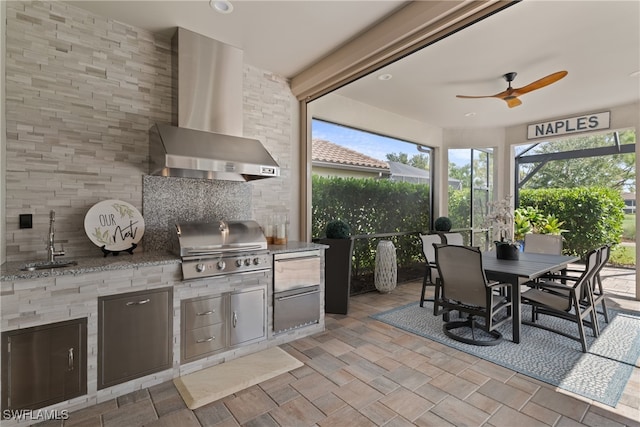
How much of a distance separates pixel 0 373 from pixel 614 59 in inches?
240

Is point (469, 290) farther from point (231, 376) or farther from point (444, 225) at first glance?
point (444, 225)

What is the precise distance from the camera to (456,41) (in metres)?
2.95

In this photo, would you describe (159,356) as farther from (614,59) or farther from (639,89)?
(639,89)

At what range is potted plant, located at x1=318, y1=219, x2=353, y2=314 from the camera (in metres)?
3.72

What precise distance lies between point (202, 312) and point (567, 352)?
10.8ft

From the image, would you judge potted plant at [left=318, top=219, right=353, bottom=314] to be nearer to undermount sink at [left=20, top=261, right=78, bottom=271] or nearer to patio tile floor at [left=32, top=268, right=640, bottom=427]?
patio tile floor at [left=32, top=268, right=640, bottom=427]

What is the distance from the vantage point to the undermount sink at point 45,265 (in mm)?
2014

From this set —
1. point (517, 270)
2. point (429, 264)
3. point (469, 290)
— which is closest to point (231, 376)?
point (469, 290)

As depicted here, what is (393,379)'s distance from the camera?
7.68 ft

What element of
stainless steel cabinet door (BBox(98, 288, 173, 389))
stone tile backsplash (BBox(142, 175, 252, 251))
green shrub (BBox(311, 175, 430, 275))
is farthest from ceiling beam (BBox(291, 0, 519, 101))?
stainless steel cabinet door (BBox(98, 288, 173, 389))

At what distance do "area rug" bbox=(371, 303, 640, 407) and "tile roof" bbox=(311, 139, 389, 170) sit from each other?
2292mm

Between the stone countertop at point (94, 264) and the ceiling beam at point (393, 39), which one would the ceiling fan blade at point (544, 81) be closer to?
the ceiling beam at point (393, 39)

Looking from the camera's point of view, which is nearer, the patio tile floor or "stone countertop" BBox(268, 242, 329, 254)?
the patio tile floor

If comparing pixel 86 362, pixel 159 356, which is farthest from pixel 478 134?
pixel 86 362
